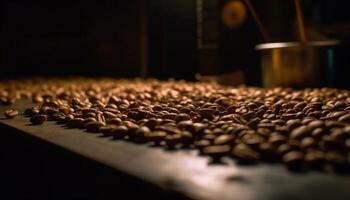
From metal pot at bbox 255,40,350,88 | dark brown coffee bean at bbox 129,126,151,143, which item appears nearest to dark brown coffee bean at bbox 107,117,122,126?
dark brown coffee bean at bbox 129,126,151,143

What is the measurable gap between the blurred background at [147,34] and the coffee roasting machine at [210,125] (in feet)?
0.07

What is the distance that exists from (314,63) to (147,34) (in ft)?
10.8

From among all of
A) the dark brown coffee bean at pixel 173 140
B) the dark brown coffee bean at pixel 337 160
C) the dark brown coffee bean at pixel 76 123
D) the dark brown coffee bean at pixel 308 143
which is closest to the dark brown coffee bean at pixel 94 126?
the dark brown coffee bean at pixel 76 123

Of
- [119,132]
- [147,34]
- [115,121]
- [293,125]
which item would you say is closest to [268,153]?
[293,125]

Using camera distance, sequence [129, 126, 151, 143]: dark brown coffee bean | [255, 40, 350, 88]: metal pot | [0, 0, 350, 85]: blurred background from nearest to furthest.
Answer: [129, 126, 151, 143]: dark brown coffee bean < [255, 40, 350, 88]: metal pot < [0, 0, 350, 85]: blurred background

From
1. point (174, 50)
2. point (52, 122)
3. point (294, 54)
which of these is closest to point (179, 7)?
point (174, 50)

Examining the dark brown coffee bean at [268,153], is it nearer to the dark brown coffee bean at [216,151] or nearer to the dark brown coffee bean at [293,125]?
the dark brown coffee bean at [216,151]

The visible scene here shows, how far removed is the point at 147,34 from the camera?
621cm

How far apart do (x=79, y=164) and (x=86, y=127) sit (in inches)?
19.5

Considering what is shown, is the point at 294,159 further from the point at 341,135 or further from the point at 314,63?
the point at 314,63

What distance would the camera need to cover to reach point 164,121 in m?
1.74

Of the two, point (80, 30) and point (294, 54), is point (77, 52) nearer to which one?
point (80, 30)

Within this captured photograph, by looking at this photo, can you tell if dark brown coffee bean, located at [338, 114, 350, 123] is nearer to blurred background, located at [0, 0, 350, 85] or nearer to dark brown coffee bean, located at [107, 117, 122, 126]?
dark brown coffee bean, located at [107, 117, 122, 126]

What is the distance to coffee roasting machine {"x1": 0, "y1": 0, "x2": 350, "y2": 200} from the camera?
1.05m
